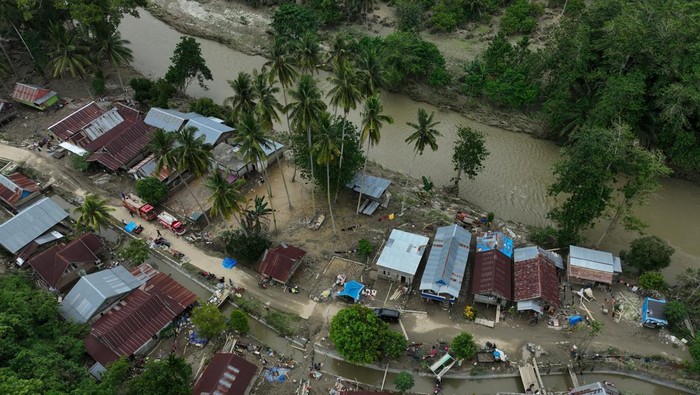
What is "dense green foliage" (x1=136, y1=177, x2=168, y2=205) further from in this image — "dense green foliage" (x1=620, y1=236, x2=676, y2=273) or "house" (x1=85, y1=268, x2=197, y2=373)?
"dense green foliage" (x1=620, y1=236, x2=676, y2=273)

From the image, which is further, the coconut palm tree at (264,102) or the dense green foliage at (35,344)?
the coconut palm tree at (264,102)

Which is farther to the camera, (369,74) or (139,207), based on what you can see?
(139,207)

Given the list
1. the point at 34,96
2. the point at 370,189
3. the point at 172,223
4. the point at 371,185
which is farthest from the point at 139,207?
the point at 34,96

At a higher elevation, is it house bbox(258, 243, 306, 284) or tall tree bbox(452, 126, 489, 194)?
tall tree bbox(452, 126, 489, 194)

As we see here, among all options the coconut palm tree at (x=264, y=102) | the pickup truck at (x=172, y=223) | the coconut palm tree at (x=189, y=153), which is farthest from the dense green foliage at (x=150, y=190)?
the coconut palm tree at (x=264, y=102)

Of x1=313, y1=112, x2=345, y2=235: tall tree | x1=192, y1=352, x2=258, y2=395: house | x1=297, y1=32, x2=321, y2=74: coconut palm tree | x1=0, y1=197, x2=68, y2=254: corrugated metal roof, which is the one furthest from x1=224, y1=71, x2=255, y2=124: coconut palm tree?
x1=192, y1=352, x2=258, y2=395: house

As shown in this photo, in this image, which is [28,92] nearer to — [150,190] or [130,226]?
[150,190]

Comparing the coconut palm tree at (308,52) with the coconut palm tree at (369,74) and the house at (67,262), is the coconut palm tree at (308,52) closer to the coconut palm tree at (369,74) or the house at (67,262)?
the coconut palm tree at (369,74)
